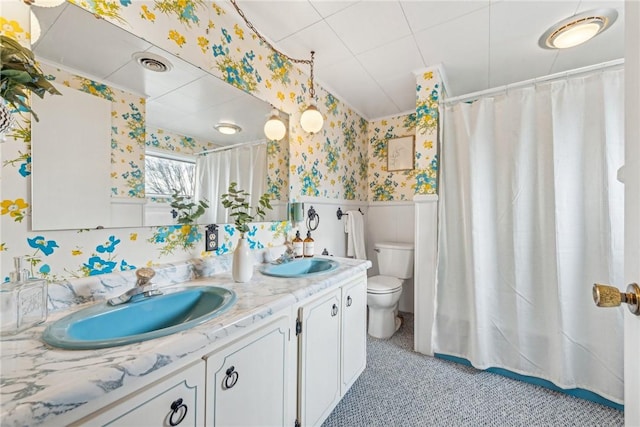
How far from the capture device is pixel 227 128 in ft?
4.71

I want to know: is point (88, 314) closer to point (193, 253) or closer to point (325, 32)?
point (193, 253)

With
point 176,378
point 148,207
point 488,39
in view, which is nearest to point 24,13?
point 148,207

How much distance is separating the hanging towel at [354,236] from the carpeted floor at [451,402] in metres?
0.97

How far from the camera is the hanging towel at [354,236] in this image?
8.25ft

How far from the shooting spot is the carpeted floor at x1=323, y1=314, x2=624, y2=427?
1373mm

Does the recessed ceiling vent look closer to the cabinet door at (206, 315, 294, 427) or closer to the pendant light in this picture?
the pendant light

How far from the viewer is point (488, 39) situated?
5.39 ft

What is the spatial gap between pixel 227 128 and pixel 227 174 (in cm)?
26

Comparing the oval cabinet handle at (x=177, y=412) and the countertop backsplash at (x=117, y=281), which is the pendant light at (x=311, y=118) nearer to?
the countertop backsplash at (x=117, y=281)

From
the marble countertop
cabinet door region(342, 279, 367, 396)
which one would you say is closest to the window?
the marble countertop

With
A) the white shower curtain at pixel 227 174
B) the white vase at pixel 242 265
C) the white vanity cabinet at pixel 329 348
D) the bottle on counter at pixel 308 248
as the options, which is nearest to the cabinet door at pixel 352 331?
the white vanity cabinet at pixel 329 348

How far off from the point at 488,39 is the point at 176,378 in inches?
91.0

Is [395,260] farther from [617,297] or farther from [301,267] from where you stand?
[617,297]

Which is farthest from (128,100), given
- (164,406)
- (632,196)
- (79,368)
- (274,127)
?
(632,196)
